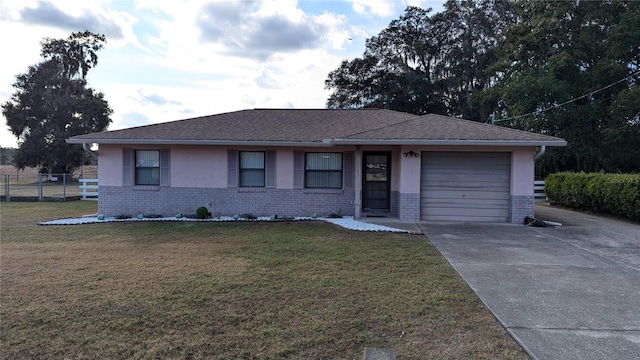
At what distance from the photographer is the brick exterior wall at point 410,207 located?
1141 cm

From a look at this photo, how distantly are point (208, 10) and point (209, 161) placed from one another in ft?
→ 16.1

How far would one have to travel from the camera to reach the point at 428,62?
34.0 meters

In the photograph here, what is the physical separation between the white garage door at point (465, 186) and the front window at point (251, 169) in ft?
16.6

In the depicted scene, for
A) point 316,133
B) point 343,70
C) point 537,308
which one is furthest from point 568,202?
point 343,70

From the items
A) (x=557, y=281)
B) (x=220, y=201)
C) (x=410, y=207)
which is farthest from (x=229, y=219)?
(x=557, y=281)

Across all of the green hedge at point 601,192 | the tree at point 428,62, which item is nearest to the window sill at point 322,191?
the green hedge at point 601,192

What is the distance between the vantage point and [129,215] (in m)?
12.6

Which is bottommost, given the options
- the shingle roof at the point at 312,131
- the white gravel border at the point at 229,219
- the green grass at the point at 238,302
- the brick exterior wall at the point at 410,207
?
the green grass at the point at 238,302

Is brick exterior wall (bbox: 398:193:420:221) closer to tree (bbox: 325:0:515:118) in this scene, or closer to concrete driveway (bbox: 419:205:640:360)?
concrete driveway (bbox: 419:205:640:360)

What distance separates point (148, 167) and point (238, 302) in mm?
9336

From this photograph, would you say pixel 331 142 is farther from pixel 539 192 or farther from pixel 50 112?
pixel 50 112

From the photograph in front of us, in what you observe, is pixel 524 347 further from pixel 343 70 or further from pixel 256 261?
pixel 343 70

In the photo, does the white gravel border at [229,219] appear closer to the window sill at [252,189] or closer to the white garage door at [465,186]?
the window sill at [252,189]

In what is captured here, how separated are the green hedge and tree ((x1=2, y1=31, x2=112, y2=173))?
41.4 meters
